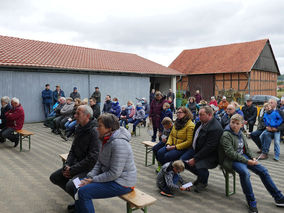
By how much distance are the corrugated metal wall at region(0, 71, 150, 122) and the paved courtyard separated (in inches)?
304

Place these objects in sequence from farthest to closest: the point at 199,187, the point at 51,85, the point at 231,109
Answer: the point at 51,85 < the point at 231,109 < the point at 199,187

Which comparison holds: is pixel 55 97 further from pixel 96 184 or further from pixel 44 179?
pixel 96 184

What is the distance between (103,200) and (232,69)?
24635mm

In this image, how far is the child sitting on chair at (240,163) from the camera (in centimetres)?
384

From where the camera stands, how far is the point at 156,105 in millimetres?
8477

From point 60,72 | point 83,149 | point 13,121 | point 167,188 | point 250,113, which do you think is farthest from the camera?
point 60,72

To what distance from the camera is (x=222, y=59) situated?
2820 cm

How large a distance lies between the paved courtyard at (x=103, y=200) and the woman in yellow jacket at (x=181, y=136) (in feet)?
2.24

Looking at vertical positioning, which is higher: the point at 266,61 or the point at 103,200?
the point at 266,61

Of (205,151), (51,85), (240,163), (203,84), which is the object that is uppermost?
(203,84)

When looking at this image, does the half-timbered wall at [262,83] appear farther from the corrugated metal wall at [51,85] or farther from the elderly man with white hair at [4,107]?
the elderly man with white hair at [4,107]

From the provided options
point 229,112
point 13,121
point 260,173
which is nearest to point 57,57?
point 13,121

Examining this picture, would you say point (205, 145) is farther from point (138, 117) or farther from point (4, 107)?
point (4, 107)

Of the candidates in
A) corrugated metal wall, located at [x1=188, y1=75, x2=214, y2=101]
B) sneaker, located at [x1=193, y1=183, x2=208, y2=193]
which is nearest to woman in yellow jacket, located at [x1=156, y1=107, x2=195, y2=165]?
sneaker, located at [x1=193, y1=183, x2=208, y2=193]
